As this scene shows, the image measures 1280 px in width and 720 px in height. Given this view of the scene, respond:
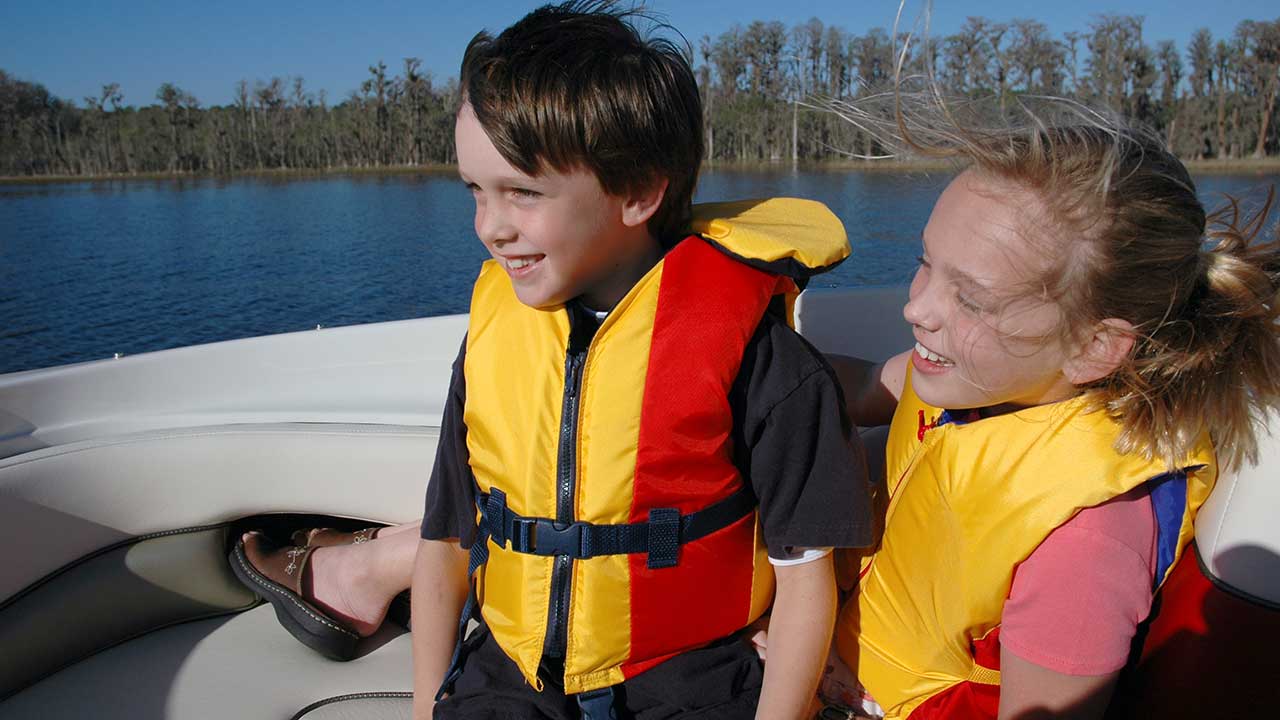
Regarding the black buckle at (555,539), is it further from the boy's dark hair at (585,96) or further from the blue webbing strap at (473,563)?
the boy's dark hair at (585,96)

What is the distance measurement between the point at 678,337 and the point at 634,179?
24 centimetres

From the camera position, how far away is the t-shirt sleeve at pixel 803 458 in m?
1.30

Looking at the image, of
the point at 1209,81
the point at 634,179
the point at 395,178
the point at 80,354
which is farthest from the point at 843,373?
the point at 1209,81

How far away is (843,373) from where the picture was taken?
6.02 feet

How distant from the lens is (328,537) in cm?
219

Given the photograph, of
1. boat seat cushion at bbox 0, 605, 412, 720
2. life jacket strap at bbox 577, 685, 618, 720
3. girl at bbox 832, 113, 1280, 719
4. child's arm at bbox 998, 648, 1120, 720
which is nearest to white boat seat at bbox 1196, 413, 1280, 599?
girl at bbox 832, 113, 1280, 719

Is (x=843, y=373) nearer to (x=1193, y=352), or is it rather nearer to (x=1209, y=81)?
(x=1193, y=352)

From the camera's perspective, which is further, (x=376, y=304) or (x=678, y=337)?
(x=376, y=304)

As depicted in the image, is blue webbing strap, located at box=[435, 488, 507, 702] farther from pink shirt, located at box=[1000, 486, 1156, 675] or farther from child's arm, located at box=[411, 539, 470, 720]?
pink shirt, located at box=[1000, 486, 1156, 675]

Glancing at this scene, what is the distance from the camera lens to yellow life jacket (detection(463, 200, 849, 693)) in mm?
1348

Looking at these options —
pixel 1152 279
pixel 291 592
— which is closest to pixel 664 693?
pixel 1152 279

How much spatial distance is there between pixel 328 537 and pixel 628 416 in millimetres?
1169

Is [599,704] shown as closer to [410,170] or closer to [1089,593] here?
[1089,593]

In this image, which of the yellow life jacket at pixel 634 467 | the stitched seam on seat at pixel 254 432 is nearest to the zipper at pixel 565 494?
the yellow life jacket at pixel 634 467
